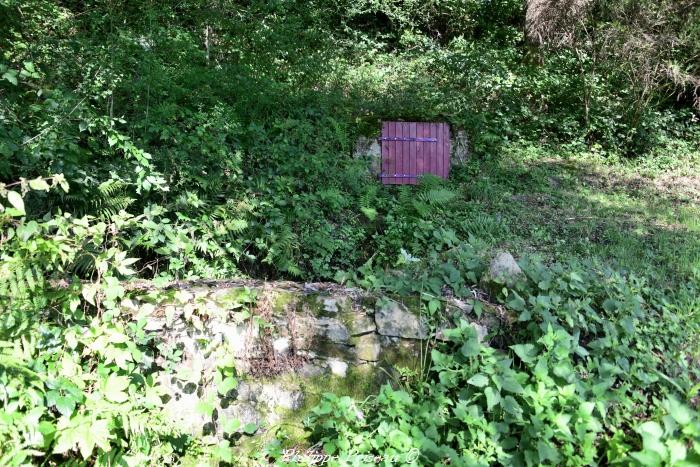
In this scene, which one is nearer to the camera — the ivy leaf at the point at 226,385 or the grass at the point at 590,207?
the ivy leaf at the point at 226,385

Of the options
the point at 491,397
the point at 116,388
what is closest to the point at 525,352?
the point at 491,397

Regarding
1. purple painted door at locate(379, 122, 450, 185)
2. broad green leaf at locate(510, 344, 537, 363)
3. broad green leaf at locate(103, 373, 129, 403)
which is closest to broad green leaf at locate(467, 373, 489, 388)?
broad green leaf at locate(510, 344, 537, 363)

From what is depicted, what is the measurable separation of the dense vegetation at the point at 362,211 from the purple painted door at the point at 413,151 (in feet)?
0.99

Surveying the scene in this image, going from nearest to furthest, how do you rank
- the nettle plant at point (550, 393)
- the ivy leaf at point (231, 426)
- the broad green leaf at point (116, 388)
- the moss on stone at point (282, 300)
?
the broad green leaf at point (116, 388) → the nettle plant at point (550, 393) → the ivy leaf at point (231, 426) → the moss on stone at point (282, 300)

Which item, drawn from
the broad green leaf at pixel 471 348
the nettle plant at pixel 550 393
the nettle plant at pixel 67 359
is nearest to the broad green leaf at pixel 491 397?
the nettle plant at pixel 550 393

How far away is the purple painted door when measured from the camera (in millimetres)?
7039

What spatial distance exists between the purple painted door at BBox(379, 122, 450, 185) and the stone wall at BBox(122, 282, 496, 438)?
422cm

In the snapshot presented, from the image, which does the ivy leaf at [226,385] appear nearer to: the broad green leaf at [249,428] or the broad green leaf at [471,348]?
the broad green leaf at [249,428]

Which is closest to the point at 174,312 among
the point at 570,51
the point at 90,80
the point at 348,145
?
the point at 90,80

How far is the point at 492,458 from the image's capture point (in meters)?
2.37

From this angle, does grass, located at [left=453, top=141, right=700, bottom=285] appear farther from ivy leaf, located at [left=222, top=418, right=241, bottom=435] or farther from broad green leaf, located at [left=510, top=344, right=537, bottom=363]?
ivy leaf, located at [left=222, top=418, right=241, bottom=435]

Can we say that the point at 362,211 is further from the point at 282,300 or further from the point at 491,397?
the point at 491,397

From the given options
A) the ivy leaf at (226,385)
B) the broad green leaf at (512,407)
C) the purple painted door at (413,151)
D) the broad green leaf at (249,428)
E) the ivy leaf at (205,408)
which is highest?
the purple painted door at (413,151)

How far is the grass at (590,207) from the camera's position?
4.70 metres
